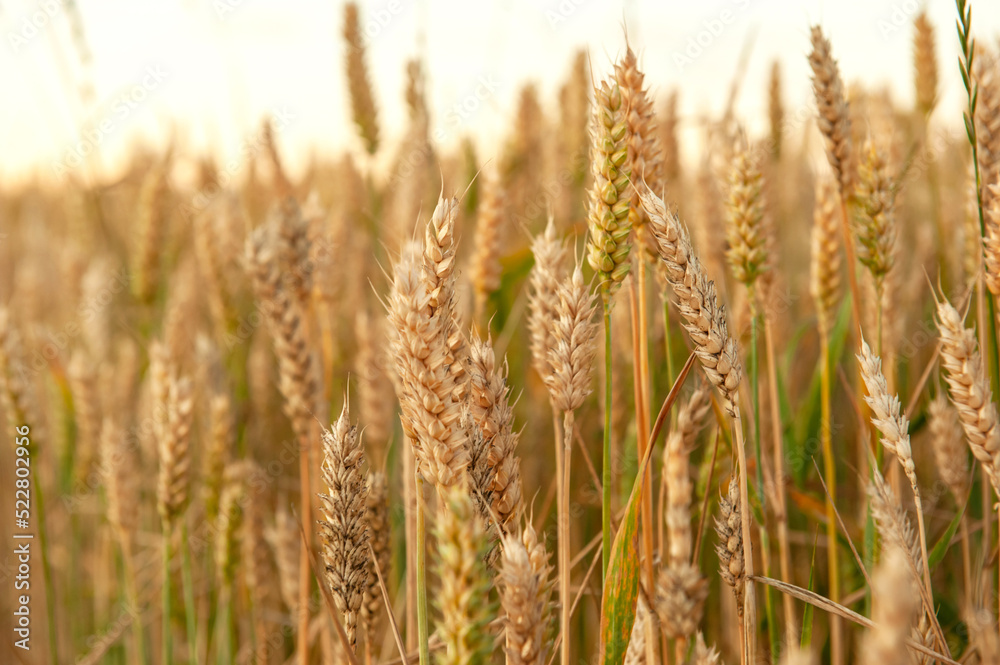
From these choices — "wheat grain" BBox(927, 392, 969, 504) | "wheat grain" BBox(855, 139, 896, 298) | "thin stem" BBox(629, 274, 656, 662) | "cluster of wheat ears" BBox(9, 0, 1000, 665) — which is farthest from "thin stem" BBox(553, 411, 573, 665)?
"wheat grain" BBox(927, 392, 969, 504)

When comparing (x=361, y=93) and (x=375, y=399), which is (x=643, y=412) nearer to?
(x=375, y=399)

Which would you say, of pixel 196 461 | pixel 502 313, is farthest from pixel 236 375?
pixel 502 313

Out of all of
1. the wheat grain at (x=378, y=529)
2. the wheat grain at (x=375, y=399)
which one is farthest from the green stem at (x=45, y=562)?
the wheat grain at (x=378, y=529)

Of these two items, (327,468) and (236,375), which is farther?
(236,375)

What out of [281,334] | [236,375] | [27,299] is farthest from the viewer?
[27,299]

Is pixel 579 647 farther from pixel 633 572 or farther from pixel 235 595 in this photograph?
pixel 235 595

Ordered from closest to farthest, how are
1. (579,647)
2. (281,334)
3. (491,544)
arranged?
(491,544)
(281,334)
(579,647)

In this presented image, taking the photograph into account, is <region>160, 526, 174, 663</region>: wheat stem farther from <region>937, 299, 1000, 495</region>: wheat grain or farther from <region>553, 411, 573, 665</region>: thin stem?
<region>937, 299, 1000, 495</region>: wheat grain

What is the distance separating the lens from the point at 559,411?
4.34 feet

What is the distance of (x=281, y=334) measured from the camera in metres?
1.65

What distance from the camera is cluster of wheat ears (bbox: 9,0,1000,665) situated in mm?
998

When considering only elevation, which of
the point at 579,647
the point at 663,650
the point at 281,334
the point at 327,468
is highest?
the point at 281,334

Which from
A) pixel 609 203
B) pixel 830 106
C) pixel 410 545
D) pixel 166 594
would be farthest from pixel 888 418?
pixel 166 594

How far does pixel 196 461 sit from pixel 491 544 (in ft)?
8.17
